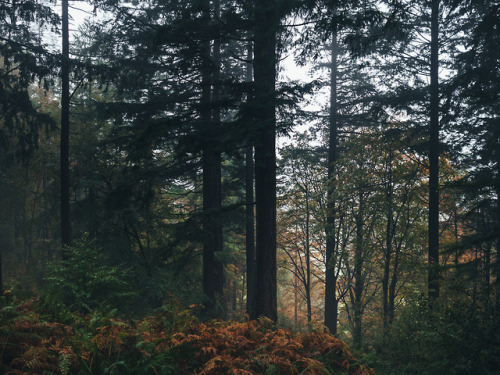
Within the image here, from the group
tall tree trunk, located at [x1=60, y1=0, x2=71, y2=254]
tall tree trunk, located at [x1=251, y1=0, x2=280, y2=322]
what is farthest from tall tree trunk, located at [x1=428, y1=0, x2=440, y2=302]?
tall tree trunk, located at [x1=60, y1=0, x2=71, y2=254]

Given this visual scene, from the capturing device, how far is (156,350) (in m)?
4.05

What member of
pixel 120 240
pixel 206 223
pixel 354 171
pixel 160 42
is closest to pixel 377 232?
pixel 354 171

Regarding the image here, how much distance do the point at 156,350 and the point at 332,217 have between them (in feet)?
45.1

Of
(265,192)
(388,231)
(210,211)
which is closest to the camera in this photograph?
(265,192)

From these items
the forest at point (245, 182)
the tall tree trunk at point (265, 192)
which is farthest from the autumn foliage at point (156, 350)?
the tall tree trunk at point (265, 192)

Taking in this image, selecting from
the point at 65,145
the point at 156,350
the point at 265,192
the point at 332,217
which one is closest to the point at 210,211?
the point at 265,192

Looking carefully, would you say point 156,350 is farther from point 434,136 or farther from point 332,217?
point 332,217

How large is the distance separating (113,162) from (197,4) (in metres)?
8.94

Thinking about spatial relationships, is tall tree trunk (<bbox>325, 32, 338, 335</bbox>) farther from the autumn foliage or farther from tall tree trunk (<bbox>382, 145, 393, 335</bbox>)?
the autumn foliage

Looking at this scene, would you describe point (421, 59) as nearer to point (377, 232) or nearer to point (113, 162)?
point (377, 232)

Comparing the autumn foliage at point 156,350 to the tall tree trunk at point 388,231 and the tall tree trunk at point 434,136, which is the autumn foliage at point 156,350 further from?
the tall tree trunk at point 388,231

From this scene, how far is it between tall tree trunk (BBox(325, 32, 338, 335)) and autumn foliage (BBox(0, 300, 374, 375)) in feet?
37.7

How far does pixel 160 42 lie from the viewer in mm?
7840

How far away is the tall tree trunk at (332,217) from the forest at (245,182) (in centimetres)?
10
